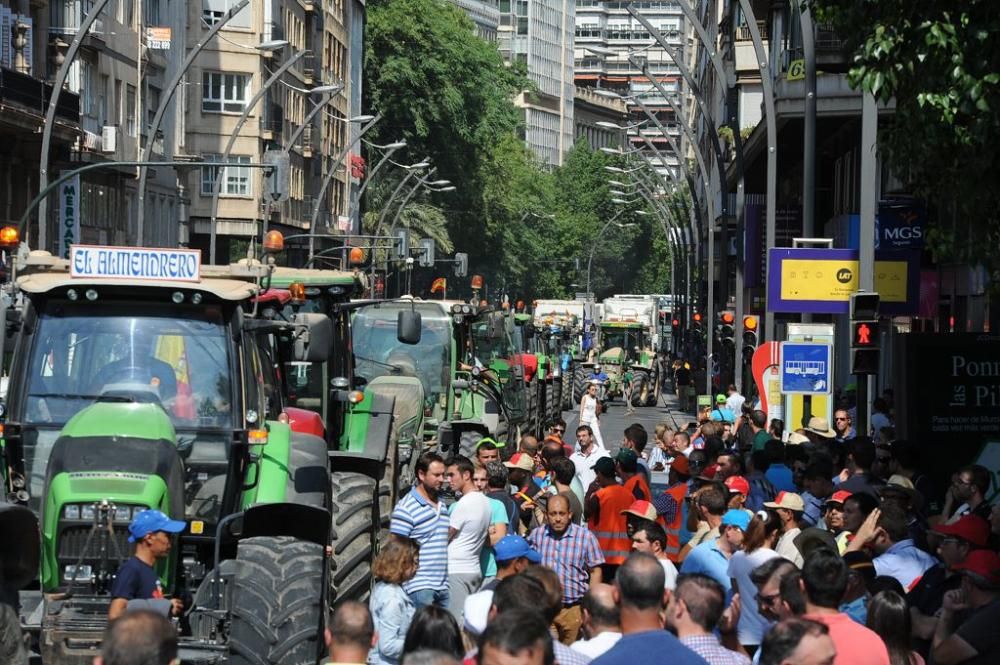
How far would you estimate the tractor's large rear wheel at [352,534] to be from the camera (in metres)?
13.6

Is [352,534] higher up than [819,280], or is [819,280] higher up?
[819,280]

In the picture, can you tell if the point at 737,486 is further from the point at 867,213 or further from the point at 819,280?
the point at 819,280

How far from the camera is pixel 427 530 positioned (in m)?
12.6

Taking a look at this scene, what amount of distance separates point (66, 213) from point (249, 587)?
38.2 meters

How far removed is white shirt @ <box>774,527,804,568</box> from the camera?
41.4ft

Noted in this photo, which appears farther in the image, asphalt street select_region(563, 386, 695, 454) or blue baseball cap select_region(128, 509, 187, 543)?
asphalt street select_region(563, 386, 695, 454)

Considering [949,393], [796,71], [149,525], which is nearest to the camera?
[149,525]

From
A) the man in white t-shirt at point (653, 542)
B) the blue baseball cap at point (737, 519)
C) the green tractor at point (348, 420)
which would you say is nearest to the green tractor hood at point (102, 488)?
the green tractor at point (348, 420)

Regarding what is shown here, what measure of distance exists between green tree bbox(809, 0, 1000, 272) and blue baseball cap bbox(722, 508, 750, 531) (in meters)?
3.14

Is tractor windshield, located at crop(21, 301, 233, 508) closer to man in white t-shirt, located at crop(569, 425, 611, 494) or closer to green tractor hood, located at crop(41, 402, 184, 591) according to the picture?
green tractor hood, located at crop(41, 402, 184, 591)

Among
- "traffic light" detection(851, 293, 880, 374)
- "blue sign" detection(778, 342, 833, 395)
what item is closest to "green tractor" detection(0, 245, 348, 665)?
"traffic light" detection(851, 293, 880, 374)

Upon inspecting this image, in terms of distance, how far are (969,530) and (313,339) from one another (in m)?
4.31

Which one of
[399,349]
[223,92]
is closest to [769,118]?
[399,349]

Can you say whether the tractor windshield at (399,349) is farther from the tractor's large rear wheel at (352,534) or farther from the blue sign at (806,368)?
the tractor's large rear wheel at (352,534)
